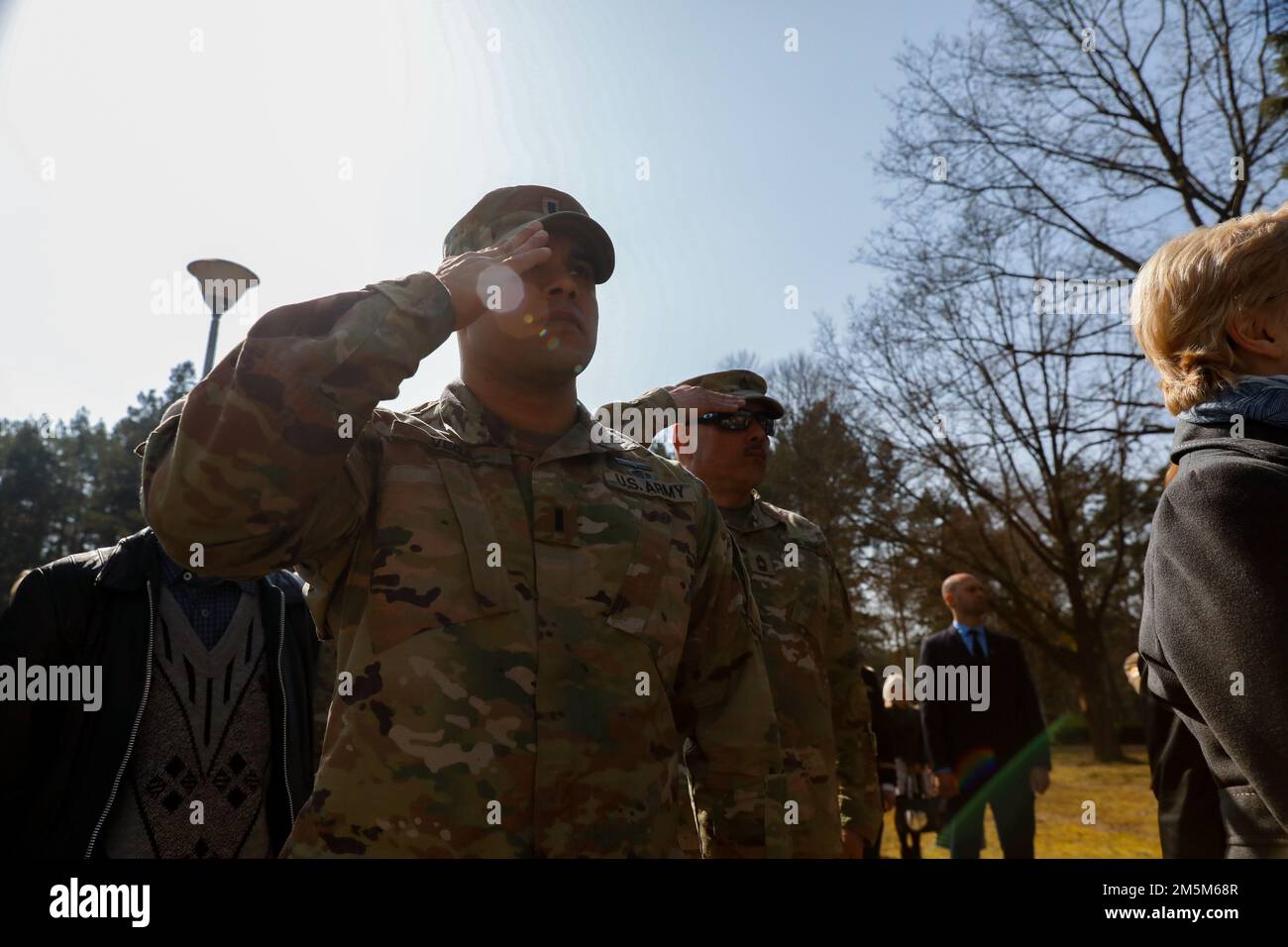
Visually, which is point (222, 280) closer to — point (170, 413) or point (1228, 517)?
point (170, 413)

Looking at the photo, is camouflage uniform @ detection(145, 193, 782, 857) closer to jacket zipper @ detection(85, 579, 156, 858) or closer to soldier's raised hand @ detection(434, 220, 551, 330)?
soldier's raised hand @ detection(434, 220, 551, 330)

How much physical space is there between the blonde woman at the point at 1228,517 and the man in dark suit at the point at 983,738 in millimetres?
4951

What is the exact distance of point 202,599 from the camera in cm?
325

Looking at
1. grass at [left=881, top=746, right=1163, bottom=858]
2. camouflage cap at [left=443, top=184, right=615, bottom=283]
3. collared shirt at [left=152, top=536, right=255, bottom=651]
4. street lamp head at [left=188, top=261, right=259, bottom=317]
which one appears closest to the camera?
camouflage cap at [left=443, top=184, right=615, bottom=283]

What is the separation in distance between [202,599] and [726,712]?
6.92 ft

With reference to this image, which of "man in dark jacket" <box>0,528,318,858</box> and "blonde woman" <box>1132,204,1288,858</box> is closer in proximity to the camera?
"blonde woman" <box>1132,204,1288,858</box>

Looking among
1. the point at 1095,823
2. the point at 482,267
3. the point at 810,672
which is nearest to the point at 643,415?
the point at 810,672

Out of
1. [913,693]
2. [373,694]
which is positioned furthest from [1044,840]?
[373,694]

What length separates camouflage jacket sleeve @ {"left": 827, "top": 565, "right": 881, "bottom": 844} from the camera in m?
4.12

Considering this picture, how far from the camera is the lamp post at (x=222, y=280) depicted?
8.25 m

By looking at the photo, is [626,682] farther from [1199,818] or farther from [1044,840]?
[1044,840]

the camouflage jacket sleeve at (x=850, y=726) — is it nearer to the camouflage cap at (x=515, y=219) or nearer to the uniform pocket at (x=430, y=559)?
the camouflage cap at (x=515, y=219)

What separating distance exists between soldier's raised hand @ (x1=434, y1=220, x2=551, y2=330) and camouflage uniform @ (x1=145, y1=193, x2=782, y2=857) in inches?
2.2

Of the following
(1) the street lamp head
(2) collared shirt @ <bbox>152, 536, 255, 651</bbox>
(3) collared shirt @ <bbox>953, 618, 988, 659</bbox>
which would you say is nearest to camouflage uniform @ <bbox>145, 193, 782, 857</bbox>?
(2) collared shirt @ <bbox>152, 536, 255, 651</bbox>
